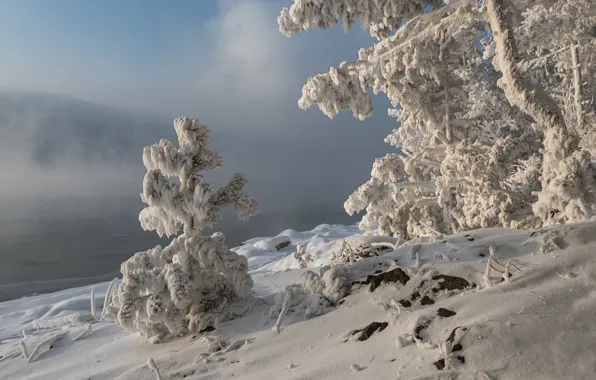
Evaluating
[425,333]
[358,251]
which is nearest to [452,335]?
[425,333]

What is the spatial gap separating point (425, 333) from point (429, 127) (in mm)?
8386

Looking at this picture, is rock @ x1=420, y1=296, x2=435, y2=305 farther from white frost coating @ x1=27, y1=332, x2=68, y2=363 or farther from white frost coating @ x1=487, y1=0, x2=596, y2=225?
white frost coating @ x1=27, y1=332, x2=68, y2=363

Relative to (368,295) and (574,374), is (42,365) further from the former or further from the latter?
(574,374)

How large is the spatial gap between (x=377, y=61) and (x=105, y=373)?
20.3 feet

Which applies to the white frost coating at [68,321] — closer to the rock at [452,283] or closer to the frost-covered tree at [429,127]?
the frost-covered tree at [429,127]

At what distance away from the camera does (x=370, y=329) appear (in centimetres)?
356

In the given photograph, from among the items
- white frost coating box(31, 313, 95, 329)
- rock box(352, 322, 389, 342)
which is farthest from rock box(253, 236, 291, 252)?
rock box(352, 322, 389, 342)

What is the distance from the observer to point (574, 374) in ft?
7.82

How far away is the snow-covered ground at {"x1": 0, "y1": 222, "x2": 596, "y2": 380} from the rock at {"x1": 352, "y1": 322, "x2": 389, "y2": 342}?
0.05 feet

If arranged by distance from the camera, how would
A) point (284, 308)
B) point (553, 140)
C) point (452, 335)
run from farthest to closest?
point (553, 140)
point (284, 308)
point (452, 335)

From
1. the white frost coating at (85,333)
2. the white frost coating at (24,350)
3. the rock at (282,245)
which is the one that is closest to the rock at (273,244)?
the rock at (282,245)

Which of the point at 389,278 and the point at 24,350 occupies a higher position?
the point at 389,278

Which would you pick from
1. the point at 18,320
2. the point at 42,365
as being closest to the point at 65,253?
the point at 18,320

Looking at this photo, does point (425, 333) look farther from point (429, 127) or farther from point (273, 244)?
point (273, 244)
